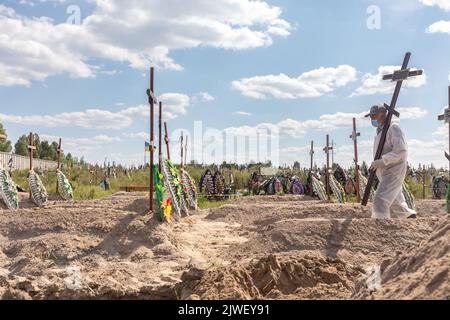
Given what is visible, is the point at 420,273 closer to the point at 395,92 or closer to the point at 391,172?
the point at 391,172

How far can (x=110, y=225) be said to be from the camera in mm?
7082

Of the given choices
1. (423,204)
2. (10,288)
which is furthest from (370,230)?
(423,204)

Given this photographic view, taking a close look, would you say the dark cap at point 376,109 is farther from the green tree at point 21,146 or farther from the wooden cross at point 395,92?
the green tree at point 21,146

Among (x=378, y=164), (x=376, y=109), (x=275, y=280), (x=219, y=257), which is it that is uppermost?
(x=376, y=109)

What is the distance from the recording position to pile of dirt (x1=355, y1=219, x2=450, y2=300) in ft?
8.28

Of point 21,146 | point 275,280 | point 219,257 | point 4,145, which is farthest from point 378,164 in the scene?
point 21,146

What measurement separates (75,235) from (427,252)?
5.14m

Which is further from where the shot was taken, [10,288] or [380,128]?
[380,128]

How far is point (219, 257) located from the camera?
21.1 feet

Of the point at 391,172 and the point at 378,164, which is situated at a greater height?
the point at 378,164

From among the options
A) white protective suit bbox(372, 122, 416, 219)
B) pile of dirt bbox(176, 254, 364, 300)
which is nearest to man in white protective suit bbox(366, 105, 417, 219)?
white protective suit bbox(372, 122, 416, 219)

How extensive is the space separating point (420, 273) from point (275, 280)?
1.55m

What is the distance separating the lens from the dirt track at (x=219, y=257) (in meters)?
3.39
